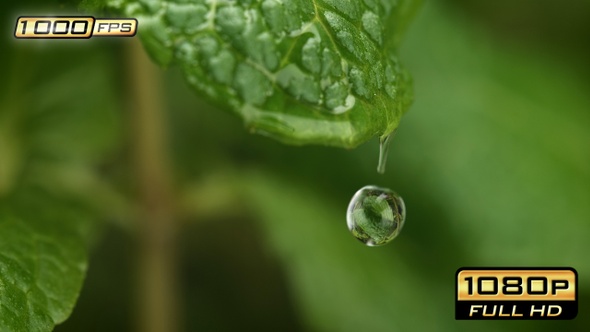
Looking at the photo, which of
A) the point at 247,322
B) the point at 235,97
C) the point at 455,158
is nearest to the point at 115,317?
the point at 247,322

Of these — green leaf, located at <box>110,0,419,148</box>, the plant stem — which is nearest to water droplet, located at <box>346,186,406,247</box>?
green leaf, located at <box>110,0,419,148</box>

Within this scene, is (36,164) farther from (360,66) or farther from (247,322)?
(360,66)

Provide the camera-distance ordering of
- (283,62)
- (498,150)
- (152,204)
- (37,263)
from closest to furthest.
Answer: (283,62) → (37,263) → (152,204) → (498,150)

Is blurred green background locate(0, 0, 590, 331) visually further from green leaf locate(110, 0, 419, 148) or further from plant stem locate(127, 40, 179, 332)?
green leaf locate(110, 0, 419, 148)

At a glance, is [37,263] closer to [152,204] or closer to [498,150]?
[152,204]

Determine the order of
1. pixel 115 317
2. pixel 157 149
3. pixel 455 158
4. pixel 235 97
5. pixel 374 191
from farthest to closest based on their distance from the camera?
pixel 115 317 → pixel 455 158 → pixel 157 149 → pixel 374 191 → pixel 235 97

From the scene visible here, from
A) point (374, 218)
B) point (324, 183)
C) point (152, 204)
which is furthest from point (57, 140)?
point (374, 218)
